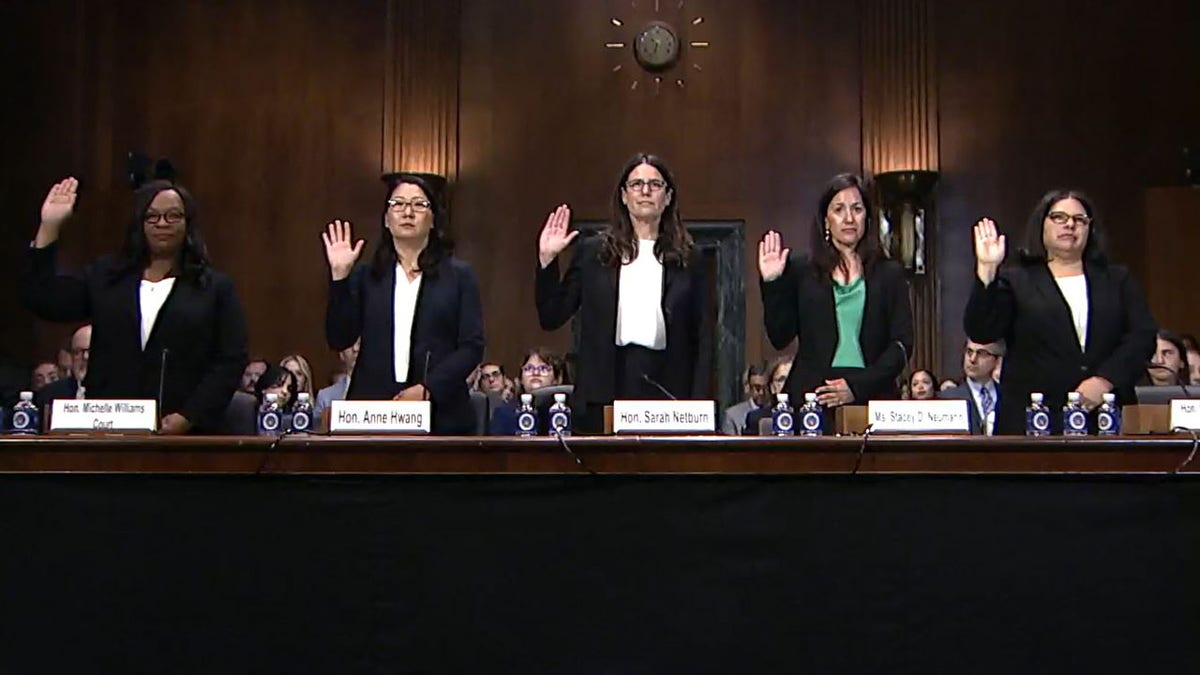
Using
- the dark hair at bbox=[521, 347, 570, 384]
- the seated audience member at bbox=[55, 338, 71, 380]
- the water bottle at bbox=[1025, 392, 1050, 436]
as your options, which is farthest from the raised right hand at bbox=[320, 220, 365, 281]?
the seated audience member at bbox=[55, 338, 71, 380]

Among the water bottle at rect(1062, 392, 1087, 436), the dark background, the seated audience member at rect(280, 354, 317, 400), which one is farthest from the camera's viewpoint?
the dark background

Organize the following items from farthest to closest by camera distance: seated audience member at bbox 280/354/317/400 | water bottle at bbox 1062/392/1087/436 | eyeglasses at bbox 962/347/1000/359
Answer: seated audience member at bbox 280/354/317/400
eyeglasses at bbox 962/347/1000/359
water bottle at bbox 1062/392/1087/436

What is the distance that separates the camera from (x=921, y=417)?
3256 millimetres

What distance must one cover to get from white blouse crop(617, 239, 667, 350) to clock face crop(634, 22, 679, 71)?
4.12 m

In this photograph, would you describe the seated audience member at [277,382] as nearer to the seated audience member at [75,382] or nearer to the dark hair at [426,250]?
the seated audience member at [75,382]

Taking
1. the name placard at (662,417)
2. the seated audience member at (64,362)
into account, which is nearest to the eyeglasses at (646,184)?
the name placard at (662,417)

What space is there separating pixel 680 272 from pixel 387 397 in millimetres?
905

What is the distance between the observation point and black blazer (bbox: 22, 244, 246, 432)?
155 inches

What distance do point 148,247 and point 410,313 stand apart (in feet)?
2.53

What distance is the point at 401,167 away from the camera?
8023 mm

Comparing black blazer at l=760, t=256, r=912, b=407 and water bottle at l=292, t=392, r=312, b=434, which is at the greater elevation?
black blazer at l=760, t=256, r=912, b=407

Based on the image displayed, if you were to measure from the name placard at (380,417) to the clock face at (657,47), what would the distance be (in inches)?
201

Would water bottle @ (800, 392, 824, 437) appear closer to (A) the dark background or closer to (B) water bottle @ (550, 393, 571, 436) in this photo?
(B) water bottle @ (550, 393, 571, 436)

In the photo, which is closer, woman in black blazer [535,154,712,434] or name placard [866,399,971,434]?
name placard [866,399,971,434]
